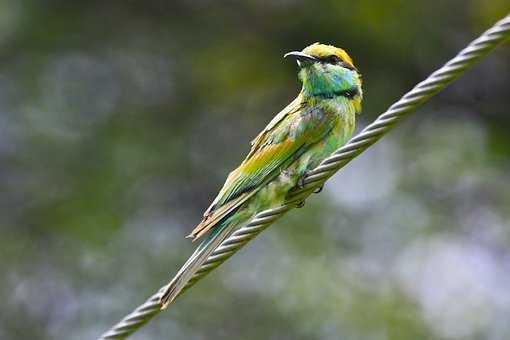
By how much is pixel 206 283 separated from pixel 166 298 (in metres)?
4.71

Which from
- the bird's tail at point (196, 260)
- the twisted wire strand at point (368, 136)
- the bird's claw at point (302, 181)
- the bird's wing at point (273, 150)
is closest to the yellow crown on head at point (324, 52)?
the bird's wing at point (273, 150)

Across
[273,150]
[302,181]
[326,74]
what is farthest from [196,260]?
[326,74]

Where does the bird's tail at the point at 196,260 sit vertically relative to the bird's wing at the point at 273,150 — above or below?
below

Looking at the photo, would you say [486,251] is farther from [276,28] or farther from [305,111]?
[305,111]

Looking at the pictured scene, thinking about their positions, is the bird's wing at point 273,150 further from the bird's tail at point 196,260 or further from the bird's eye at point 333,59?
the bird's eye at point 333,59

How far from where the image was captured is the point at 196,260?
3475 millimetres

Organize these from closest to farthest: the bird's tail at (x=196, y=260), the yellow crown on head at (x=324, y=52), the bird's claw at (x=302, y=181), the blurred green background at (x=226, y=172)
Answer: the bird's tail at (x=196, y=260), the bird's claw at (x=302, y=181), the yellow crown on head at (x=324, y=52), the blurred green background at (x=226, y=172)

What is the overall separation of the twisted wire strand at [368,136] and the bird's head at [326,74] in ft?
2.04

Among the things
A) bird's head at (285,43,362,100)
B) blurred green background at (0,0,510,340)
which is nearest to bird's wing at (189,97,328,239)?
bird's head at (285,43,362,100)

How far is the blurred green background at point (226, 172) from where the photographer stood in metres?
7.82

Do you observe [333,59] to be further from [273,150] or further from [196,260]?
[196,260]

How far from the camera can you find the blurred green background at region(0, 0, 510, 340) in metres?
7.82

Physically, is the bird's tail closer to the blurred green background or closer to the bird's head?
the bird's head

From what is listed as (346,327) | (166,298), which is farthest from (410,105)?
(346,327)
